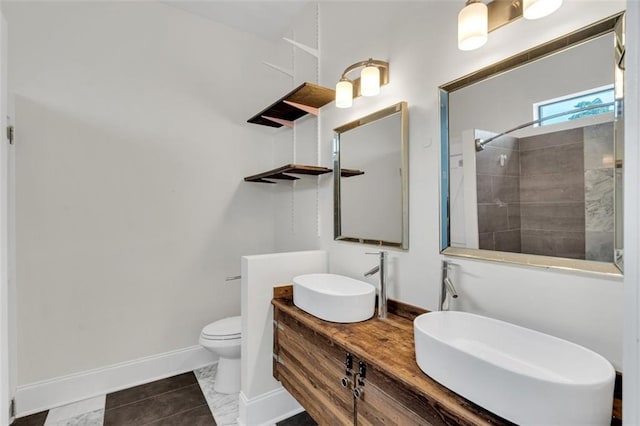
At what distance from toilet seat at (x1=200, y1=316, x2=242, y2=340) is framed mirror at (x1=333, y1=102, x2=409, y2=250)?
1009 mm

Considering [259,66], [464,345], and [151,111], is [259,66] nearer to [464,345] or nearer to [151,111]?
[151,111]

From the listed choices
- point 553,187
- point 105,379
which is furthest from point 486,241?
point 105,379

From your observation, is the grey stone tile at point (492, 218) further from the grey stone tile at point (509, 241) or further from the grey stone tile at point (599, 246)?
the grey stone tile at point (599, 246)

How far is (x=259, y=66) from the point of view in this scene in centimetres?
280

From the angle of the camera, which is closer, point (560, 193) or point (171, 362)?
point (560, 193)

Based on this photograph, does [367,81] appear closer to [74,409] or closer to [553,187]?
[553,187]

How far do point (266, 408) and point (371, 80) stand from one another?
79.8 inches

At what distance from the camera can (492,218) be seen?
1207 millimetres

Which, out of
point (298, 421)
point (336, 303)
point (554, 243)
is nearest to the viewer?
point (554, 243)

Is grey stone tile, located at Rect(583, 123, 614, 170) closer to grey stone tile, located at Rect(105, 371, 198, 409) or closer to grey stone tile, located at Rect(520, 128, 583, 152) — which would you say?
grey stone tile, located at Rect(520, 128, 583, 152)

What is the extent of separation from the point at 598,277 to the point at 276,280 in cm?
148

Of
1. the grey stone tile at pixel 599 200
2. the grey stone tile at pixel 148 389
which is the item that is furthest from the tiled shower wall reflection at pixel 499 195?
the grey stone tile at pixel 148 389

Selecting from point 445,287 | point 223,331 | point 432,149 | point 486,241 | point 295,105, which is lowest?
point 223,331

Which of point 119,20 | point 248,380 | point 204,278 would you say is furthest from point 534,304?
point 119,20
